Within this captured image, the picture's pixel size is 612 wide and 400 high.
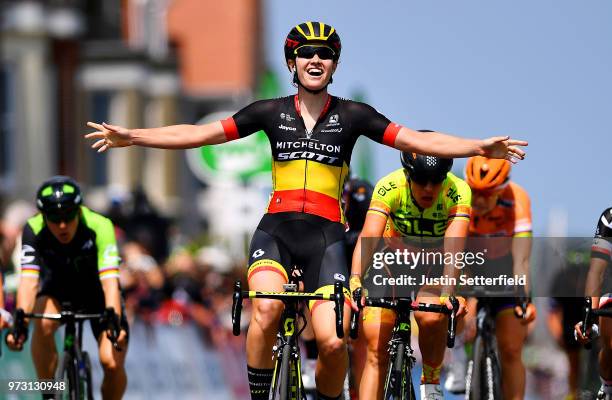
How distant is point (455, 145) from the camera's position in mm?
10203

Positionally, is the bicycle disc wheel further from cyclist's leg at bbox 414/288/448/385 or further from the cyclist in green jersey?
the cyclist in green jersey

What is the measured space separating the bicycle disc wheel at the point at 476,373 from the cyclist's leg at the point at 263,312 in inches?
123

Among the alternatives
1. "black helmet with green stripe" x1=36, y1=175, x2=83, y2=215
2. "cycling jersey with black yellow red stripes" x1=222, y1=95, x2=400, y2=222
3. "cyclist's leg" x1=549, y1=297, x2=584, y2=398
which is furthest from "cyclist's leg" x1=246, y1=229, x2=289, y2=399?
"cyclist's leg" x1=549, y1=297, x2=584, y2=398

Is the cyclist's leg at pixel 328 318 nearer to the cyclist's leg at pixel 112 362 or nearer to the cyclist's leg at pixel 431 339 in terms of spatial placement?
the cyclist's leg at pixel 431 339

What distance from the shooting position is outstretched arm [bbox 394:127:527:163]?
10000 mm

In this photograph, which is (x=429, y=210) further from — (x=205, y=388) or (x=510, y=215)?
(x=205, y=388)

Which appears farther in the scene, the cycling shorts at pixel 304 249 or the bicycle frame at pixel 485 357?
the bicycle frame at pixel 485 357

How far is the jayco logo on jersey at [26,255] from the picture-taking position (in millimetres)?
11836

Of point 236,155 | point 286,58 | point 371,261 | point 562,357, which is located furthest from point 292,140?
point 562,357

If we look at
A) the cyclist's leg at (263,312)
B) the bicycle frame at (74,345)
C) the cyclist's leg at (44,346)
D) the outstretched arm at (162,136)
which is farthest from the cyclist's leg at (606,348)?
the cyclist's leg at (44,346)

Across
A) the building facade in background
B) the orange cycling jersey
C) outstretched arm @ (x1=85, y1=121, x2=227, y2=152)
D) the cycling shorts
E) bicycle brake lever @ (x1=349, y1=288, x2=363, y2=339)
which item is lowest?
bicycle brake lever @ (x1=349, y1=288, x2=363, y2=339)

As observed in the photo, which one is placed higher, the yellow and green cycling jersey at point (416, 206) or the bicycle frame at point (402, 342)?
the yellow and green cycling jersey at point (416, 206)

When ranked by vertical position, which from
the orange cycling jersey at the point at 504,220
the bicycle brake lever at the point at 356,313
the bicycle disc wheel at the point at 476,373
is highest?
the orange cycling jersey at the point at 504,220

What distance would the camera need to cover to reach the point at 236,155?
98.9 ft
